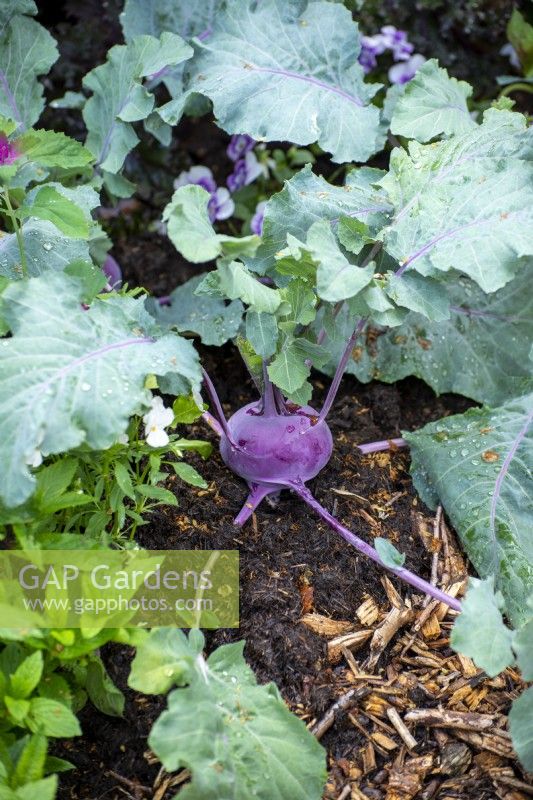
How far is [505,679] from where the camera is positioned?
166 cm

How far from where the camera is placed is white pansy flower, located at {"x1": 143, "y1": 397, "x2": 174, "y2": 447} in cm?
153

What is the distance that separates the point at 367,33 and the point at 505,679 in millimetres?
2084

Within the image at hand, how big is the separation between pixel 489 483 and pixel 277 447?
18.9 inches

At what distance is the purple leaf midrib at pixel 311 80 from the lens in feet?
6.68

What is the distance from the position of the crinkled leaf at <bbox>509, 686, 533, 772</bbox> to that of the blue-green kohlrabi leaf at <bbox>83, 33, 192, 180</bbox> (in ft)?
4.79

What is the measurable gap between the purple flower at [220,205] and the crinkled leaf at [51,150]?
0.72m

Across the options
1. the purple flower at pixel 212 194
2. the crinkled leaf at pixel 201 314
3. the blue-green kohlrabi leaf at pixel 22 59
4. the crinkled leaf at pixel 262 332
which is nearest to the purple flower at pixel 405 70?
the purple flower at pixel 212 194

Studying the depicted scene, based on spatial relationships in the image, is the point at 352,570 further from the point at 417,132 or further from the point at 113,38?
the point at 113,38

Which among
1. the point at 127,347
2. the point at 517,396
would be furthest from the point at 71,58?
the point at 517,396

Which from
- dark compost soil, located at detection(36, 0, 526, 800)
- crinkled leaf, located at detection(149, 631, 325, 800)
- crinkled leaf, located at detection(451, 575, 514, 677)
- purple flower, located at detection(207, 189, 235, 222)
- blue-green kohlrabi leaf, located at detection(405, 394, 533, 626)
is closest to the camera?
crinkled leaf, located at detection(149, 631, 325, 800)

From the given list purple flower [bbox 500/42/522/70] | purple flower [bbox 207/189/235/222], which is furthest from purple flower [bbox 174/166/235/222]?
purple flower [bbox 500/42/522/70]

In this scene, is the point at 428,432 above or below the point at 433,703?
above

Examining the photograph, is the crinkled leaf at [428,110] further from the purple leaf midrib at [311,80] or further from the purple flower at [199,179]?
the purple flower at [199,179]

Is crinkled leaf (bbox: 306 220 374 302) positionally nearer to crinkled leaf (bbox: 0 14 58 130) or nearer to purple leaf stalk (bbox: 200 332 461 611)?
purple leaf stalk (bbox: 200 332 461 611)
